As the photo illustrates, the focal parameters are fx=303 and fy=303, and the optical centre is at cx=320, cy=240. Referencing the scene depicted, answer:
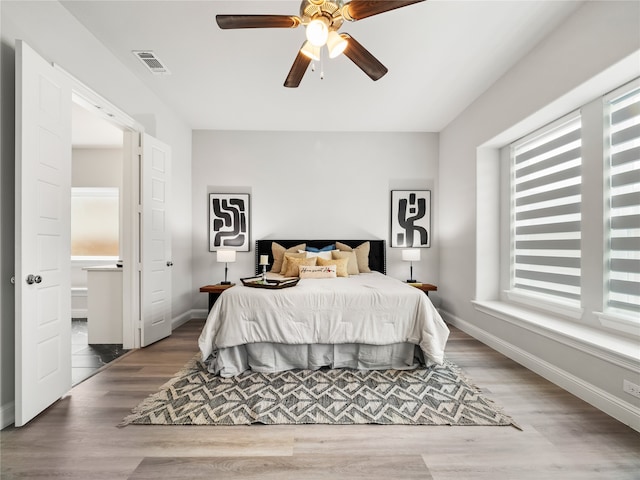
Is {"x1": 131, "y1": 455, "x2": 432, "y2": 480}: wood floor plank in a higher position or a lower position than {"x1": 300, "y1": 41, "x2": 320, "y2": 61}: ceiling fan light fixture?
lower

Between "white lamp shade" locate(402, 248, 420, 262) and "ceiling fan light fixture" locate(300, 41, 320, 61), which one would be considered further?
"white lamp shade" locate(402, 248, 420, 262)

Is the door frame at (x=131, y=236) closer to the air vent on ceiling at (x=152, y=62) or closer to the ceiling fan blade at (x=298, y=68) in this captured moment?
the air vent on ceiling at (x=152, y=62)

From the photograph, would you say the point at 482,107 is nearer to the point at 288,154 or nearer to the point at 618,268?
the point at 618,268

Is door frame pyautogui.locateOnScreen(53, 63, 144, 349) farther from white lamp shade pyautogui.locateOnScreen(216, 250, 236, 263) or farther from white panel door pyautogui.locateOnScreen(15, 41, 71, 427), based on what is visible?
white lamp shade pyautogui.locateOnScreen(216, 250, 236, 263)

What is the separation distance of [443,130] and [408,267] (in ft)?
7.00

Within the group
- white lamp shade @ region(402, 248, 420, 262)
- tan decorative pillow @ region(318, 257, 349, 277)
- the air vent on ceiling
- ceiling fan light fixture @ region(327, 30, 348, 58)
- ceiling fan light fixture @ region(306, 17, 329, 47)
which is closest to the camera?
ceiling fan light fixture @ region(306, 17, 329, 47)

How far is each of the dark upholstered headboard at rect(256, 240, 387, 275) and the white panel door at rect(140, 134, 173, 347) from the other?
127cm

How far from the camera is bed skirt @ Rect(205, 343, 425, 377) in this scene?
262 cm

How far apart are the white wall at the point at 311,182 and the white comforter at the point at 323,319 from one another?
2040 mm

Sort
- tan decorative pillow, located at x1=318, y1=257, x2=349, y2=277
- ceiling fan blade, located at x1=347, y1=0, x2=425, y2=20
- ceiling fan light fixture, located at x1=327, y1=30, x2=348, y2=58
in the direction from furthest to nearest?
tan decorative pillow, located at x1=318, y1=257, x2=349, y2=277 < ceiling fan light fixture, located at x1=327, y1=30, x2=348, y2=58 < ceiling fan blade, located at x1=347, y1=0, x2=425, y2=20

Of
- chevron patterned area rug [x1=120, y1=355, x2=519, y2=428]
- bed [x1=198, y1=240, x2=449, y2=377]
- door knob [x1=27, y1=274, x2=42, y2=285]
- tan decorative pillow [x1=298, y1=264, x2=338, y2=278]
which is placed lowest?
chevron patterned area rug [x1=120, y1=355, x2=519, y2=428]

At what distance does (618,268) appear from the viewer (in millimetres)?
2148

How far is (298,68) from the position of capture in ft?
7.09

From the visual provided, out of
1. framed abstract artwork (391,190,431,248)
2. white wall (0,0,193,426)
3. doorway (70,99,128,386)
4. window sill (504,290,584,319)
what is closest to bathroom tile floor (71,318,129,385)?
doorway (70,99,128,386)
